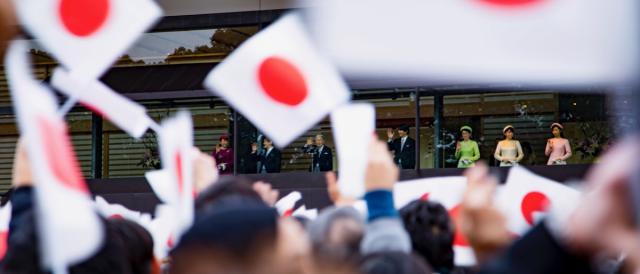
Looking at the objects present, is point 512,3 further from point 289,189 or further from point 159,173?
point 289,189

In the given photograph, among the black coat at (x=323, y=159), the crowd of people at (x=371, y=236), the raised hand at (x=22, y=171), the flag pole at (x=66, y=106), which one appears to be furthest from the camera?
the black coat at (x=323, y=159)

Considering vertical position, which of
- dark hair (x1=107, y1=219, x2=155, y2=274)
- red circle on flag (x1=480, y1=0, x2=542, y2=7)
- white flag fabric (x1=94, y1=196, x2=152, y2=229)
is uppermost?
red circle on flag (x1=480, y1=0, x2=542, y2=7)

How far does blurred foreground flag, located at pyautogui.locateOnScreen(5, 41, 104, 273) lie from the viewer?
7.20 feet

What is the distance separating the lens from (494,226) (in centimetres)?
217

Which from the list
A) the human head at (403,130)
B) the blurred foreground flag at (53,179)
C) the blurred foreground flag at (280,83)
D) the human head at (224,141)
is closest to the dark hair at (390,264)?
the blurred foreground flag at (53,179)

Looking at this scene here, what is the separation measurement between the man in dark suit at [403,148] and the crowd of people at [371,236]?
9.61 metres

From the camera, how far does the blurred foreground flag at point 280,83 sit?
12.8 ft

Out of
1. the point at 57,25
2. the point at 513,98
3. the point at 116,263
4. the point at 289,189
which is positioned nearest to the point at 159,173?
the point at 57,25

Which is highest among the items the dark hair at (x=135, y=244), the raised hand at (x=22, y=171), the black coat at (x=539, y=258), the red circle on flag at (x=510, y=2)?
the red circle on flag at (x=510, y=2)

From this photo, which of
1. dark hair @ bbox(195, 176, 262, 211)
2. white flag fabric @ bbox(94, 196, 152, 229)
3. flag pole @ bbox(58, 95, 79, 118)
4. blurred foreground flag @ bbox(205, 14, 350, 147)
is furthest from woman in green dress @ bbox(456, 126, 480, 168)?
dark hair @ bbox(195, 176, 262, 211)

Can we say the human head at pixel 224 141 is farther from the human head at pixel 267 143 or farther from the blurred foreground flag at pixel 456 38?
the blurred foreground flag at pixel 456 38

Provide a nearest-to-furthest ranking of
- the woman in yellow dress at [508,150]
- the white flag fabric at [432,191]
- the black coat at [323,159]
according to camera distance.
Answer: the white flag fabric at [432,191] < the woman in yellow dress at [508,150] < the black coat at [323,159]

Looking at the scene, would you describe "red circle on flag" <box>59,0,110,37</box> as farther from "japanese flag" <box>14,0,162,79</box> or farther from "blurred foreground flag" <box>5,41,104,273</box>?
"blurred foreground flag" <box>5,41,104,273</box>

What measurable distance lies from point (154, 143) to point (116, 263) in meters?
12.0
